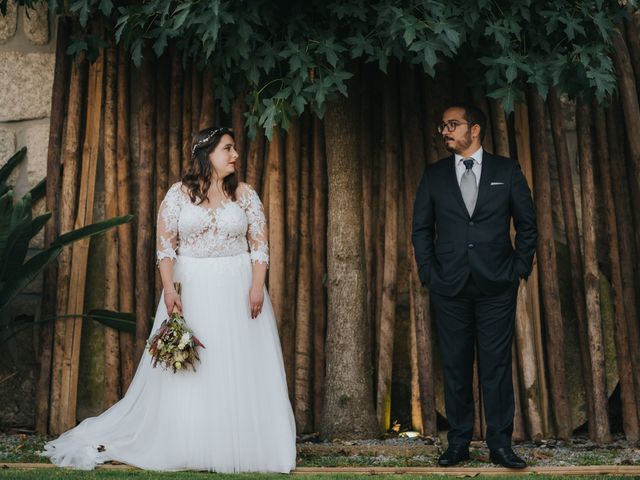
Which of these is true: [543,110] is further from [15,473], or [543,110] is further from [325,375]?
[15,473]

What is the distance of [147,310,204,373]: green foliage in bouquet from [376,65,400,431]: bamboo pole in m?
1.49

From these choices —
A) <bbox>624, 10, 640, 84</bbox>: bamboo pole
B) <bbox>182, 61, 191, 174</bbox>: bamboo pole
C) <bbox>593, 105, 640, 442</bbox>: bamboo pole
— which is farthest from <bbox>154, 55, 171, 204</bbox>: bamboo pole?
<bbox>624, 10, 640, 84</bbox>: bamboo pole

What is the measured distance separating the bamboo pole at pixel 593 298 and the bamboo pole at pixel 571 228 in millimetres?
73

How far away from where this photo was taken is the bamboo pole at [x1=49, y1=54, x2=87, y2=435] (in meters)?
6.34

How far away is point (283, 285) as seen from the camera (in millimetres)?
6352

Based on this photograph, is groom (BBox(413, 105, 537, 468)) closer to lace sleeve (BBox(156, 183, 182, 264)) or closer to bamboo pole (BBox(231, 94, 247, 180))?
lace sleeve (BBox(156, 183, 182, 264))

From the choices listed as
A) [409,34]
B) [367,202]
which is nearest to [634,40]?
[367,202]

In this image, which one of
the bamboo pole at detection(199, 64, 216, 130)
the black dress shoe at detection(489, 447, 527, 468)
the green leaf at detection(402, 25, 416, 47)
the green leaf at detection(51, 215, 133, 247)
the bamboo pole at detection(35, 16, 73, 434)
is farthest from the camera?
the bamboo pole at detection(199, 64, 216, 130)

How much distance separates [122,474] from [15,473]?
54 cm

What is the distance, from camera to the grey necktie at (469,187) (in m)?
5.29

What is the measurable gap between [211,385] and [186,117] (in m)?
2.14

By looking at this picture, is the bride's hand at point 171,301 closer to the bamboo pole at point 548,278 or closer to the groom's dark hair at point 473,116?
the groom's dark hair at point 473,116

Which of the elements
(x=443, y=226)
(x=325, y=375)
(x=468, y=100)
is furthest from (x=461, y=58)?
(x=325, y=375)

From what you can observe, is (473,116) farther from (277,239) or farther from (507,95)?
(277,239)
